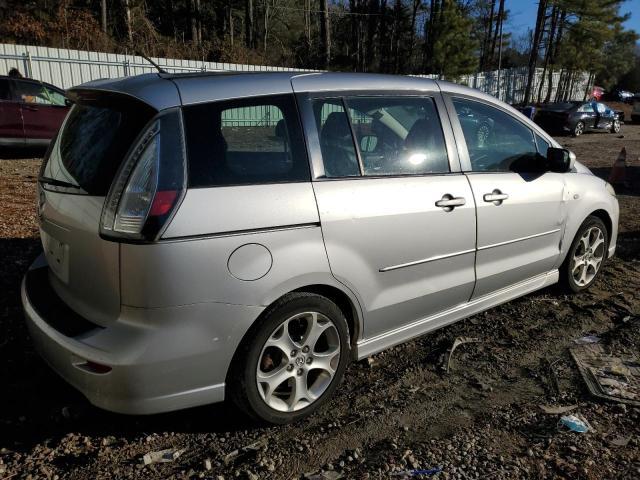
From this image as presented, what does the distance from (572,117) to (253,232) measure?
902 inches

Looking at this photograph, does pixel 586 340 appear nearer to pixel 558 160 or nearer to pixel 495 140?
pixel 558 160

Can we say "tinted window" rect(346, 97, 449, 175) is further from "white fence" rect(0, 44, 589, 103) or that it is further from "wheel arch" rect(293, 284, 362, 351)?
"white fence" rect(0, 44, 589, 103)

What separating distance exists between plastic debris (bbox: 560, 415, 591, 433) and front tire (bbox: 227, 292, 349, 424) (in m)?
1.20

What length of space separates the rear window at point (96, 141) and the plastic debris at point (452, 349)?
2308 millimetres

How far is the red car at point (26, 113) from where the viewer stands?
10.9 metres

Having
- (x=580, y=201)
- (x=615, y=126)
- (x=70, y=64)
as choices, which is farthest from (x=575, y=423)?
(x=615, y=126)

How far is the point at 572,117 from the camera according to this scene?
22094 mm

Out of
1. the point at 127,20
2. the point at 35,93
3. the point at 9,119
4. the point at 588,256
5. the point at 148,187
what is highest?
the point at 127,20

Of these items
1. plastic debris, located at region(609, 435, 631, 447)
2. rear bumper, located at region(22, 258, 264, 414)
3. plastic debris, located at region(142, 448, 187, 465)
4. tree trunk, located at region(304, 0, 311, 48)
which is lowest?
plastic debris, located at region(142, 448, 187, 465)

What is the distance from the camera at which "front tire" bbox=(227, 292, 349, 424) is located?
Result: 8.38ft

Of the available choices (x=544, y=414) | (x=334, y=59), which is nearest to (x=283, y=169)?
(x=544, y=414)

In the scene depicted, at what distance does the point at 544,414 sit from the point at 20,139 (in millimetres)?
11329

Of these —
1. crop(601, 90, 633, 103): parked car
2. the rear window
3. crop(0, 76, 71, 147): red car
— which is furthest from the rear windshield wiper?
crop(601, 90, 633, 103): parked car

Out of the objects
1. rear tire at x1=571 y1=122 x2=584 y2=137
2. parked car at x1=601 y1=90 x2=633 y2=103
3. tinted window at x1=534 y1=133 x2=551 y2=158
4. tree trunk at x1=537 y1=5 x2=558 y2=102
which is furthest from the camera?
parked car at x1=601 y1=90 x2=633 y2=103
